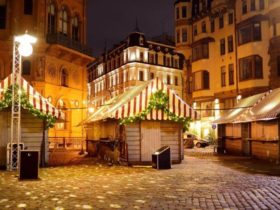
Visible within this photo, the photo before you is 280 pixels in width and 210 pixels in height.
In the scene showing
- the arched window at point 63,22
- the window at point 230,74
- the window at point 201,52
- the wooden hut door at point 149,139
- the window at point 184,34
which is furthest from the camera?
the window at point 184,34

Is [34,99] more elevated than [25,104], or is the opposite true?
Answer: [34,99]

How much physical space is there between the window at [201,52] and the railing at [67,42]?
15030mm

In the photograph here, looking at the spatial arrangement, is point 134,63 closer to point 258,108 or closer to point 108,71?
point 108,71

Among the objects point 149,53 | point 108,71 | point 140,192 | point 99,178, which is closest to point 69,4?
point 99,178

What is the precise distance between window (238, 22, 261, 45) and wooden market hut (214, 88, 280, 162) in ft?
41.1

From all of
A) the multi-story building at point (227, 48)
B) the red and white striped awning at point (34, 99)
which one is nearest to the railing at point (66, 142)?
the red and white striped awning at point (34, 99)

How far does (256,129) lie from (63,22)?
21352 mm

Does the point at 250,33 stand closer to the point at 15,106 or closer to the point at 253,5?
the point at 253,5

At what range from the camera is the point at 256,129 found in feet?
77.0

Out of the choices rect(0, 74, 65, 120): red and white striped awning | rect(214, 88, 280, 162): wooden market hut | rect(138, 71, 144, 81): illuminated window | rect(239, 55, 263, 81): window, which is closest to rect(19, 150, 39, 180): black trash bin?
rect(0, 74, 65, 120): red and white striped awning

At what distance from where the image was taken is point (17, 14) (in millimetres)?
32531

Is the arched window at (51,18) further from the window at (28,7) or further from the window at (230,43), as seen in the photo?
the window at (230,43)

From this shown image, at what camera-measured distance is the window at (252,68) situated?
3778 centimetres

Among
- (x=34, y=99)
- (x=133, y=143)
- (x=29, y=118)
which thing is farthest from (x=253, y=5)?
(x=29, y=118)
